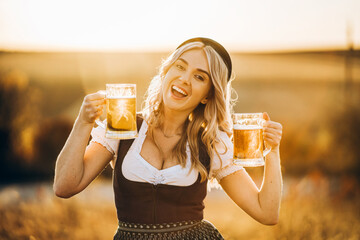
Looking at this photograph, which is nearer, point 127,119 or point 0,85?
point 127,119

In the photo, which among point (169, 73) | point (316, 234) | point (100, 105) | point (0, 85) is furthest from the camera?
point (0, 85)

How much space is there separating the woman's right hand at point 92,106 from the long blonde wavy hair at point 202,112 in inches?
19.3

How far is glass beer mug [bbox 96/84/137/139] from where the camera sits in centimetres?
224

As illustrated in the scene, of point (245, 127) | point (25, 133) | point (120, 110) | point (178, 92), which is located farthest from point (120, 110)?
point (25, 133)

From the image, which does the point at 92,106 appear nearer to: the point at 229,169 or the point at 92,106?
the point at 92,106

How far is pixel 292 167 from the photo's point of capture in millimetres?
10695

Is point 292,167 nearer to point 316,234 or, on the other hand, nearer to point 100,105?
point 316,234

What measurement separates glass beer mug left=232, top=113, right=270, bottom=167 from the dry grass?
2.48 metres

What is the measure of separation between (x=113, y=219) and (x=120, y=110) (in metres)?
3.38

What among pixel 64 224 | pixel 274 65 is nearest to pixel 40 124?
pixel 64 224

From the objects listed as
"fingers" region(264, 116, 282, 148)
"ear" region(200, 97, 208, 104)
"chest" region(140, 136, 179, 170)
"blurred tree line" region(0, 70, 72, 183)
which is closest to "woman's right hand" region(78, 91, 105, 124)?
"chest" region(140, 136, 179, 170)

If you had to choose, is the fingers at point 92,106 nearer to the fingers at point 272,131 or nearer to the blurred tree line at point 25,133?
the fingers at point 272,131

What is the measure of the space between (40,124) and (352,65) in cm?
817

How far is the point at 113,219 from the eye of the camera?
534cm
